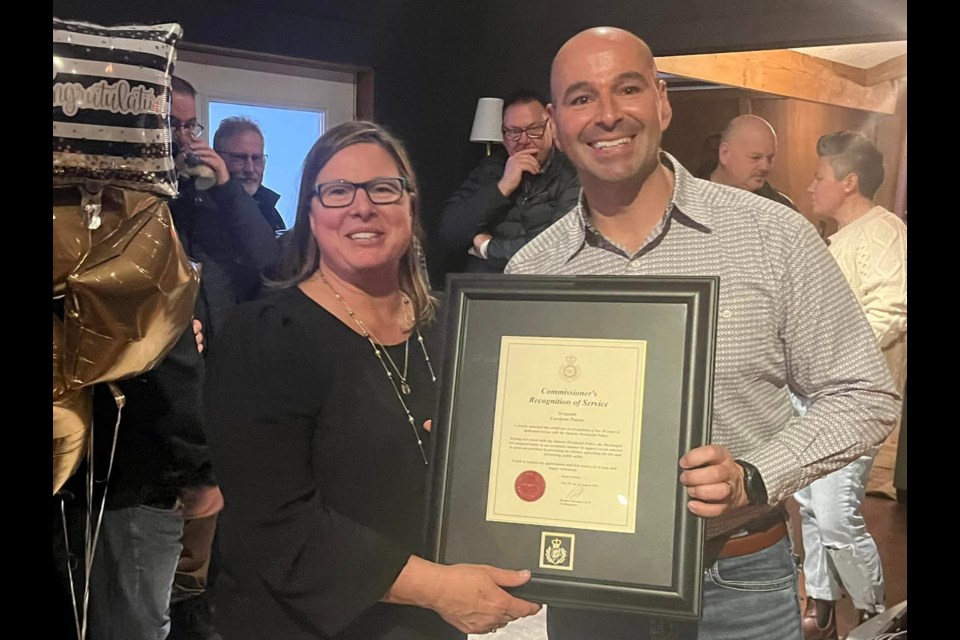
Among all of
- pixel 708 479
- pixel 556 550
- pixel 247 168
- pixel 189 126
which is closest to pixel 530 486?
pixel 556 550

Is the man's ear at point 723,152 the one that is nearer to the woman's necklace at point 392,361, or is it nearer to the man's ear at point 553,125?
the man's ear at point 553,125

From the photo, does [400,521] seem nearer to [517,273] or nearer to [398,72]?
[517,273]

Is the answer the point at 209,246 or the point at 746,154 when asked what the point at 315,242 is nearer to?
the point at 209,246

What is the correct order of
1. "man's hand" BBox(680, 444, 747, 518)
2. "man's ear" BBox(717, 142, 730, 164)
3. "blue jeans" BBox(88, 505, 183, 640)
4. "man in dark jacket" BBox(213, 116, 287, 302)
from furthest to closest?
"blue jeans" BBox(88, 505, 183, 640) < "man in dark jacket" BBox(213, 116, 287, 302) < "man's ear" BBox(717, 142, 730, 164) < "man's hand" BBox(680, 444, 747, 518)

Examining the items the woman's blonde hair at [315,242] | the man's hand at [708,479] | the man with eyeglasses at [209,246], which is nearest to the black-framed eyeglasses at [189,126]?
the man with eyeglasses at [209,246]

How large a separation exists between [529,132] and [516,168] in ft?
0.21

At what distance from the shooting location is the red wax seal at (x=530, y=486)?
4.45 ft

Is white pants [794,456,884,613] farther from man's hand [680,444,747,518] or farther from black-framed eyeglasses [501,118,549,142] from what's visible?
black-framed eyeglasses [501,118,549,142]

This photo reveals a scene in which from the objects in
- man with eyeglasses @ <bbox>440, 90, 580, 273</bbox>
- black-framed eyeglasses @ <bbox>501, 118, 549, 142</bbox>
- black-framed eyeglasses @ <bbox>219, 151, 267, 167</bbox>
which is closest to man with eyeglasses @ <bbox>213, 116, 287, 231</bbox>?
black-framed eyeglasses @ <bbox>219, 151, 267, 167</bbox>

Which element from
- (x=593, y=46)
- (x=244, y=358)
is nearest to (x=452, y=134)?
(x=593, y=46)

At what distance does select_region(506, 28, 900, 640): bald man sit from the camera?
1339 millimetres

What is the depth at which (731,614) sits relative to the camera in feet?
4.55

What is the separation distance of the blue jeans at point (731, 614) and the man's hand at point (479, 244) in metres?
0.57

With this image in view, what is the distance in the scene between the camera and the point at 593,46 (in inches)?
54.4
